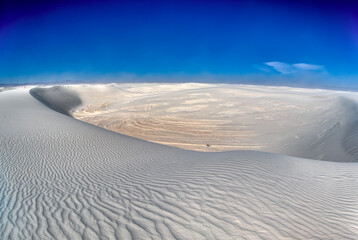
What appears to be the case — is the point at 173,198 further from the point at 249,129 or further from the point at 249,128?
the point at 249,128

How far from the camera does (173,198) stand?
348 centimetres

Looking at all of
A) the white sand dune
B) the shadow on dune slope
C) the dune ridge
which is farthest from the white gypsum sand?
the shadow on dune slope

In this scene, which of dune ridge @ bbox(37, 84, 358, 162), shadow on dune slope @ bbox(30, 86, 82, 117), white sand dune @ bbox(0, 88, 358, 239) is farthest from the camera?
shadow on dune slope @ bbox(30, 86, 82, 117)

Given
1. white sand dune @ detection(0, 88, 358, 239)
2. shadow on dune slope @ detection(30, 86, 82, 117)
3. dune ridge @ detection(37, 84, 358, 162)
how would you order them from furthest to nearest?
1. shadow on dune slope @ detection(30, 86, 82, 117)
2. dune ridge @ detection(37, 84, 358, 162)
3. white sand dune @ detection(0, 88, 358, 239)

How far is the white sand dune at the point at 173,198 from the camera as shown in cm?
274

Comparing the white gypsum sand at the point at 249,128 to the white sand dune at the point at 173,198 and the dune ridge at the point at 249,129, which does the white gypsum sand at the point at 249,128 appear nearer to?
the dune ridge at the point at 249,129

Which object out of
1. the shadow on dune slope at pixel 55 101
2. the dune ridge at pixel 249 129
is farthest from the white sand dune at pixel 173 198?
the shadow on dune slope at pixel 55 101

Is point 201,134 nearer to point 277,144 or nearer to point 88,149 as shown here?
point 277,144

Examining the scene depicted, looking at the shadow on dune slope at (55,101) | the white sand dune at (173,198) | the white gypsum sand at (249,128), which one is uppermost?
the shadow on dune slope at (55,101)

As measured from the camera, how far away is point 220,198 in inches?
134

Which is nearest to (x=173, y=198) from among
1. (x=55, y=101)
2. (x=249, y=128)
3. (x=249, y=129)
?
(x=249, y=129)

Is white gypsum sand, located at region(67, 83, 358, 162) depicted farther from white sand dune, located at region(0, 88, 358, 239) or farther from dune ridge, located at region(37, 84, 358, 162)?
white sand dune, located at region(0, 88, 358, 239)

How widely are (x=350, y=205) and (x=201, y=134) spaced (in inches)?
346

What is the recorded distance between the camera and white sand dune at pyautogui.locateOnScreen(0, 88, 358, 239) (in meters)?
2.74
